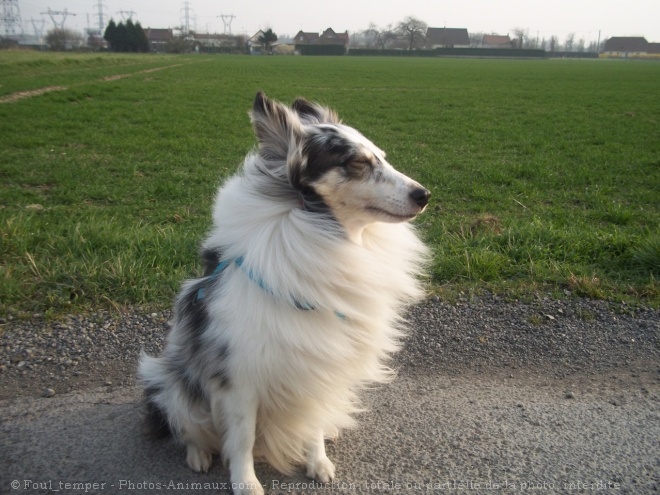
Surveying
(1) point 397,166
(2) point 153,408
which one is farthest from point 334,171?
(1) point 397,166

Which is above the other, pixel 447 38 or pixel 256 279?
pixel 447 38

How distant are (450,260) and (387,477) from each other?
2.56 m

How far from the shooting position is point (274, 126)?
8.40ft

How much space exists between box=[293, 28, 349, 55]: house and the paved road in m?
103

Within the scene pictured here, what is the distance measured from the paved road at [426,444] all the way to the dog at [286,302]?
168mm

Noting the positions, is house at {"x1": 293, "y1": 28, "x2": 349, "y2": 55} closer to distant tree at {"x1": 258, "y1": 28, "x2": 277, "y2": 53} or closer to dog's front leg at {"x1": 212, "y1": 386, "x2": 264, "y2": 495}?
distant tree at {"x1": 258, "y1": 28, "x2": 277, "y2": 53}

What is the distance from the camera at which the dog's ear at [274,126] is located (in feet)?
8.29

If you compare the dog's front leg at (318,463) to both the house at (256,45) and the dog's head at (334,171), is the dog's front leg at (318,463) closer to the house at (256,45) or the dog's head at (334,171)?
the dog's head at (334,171)

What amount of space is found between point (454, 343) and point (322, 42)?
420 ft

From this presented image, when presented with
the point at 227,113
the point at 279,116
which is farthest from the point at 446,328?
the point at 227,113

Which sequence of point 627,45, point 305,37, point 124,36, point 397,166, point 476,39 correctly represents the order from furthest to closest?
point 476,39, point 627,45, point 305,37, point 124,36, point 397,166

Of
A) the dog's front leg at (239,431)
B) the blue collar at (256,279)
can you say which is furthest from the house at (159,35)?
the dog's front leg at (239,431)

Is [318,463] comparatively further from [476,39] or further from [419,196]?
[476,39]

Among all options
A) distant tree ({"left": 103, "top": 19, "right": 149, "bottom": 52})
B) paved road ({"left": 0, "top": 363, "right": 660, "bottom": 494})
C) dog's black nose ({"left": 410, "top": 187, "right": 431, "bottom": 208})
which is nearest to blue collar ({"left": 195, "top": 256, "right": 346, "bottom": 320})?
dog's black nose ({"left": 410, "top": 187, "right": 431, "bottom": 208})
